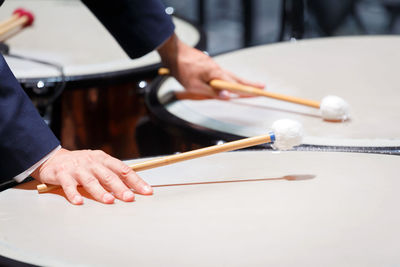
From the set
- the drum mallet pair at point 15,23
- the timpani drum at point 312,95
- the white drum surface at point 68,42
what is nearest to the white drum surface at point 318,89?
the timpani drum at point 312,95

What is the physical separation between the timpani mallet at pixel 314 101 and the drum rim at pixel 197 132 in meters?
0.14

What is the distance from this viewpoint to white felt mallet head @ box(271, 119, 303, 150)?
892 millimetres

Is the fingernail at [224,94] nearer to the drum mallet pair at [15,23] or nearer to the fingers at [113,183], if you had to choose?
A: the fingers at [113,183]

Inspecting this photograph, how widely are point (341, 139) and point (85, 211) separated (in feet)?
1.44

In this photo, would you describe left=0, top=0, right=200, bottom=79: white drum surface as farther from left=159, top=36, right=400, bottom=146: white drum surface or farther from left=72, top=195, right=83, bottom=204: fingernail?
left=72, top=195, right=83, bottom=204: fingernail

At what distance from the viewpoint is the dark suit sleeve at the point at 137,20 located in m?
1.30

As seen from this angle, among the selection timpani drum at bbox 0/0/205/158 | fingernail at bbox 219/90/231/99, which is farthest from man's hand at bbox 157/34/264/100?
→ timpani drum at bbox 0/0/205/158

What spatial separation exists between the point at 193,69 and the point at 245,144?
449 mm

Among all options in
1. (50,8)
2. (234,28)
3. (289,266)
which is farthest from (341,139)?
(234,28)

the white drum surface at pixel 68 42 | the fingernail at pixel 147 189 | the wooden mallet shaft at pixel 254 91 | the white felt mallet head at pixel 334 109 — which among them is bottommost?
the white drum surface at pixel 68 42

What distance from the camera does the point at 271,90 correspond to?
4.35 ft

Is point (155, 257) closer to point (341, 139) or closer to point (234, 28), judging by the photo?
point (341, 139)

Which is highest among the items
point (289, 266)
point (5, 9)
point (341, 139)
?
point (289, 266)

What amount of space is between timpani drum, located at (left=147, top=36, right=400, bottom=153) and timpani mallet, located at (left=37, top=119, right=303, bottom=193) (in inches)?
3.5
